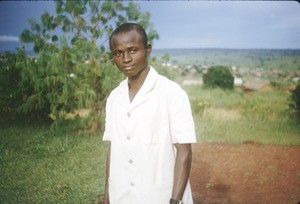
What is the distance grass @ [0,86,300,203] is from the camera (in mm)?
4051

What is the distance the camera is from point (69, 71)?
20.9ft

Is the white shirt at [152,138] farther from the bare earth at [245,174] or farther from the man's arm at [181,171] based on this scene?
the bare earth at [245,174]

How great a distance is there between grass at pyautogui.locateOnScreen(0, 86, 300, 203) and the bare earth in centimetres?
73

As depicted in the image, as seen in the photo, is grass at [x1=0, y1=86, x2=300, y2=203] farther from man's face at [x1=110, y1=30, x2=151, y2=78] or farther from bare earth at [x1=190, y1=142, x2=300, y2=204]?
man's face at [x1=110, y1=30, x2=151, y2=78]

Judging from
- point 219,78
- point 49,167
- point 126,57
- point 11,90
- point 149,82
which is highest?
point 126,57

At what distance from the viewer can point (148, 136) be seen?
1.48 m

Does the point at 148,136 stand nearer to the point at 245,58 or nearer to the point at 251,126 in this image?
the point at 251,126

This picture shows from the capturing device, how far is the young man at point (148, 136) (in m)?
1.48

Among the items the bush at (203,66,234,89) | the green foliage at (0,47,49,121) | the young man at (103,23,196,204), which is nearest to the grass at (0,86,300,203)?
the green foliage at (0,47,49,121)

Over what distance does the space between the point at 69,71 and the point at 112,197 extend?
5.06 m

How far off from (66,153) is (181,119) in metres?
4.46

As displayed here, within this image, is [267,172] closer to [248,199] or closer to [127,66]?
[248,199]

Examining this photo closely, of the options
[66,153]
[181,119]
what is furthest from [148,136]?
[66,153]

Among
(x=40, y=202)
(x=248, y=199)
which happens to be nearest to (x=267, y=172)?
(x=248, y=199)
